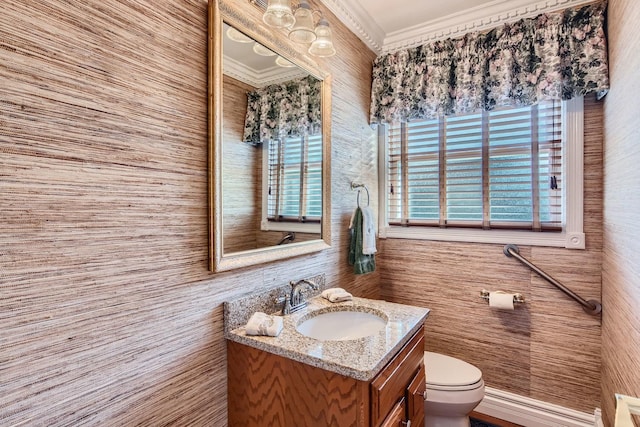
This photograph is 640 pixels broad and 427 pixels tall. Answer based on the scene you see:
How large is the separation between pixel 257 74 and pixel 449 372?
177 cm

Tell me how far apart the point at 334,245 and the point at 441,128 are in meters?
1.10

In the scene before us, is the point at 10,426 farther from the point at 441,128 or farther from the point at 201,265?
the point at 441,128

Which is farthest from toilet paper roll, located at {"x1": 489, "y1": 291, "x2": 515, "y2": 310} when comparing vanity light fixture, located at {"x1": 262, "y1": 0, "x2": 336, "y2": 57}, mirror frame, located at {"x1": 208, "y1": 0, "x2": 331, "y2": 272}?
vanity light fixture, located at {"x1": 262, "y1": 0, "x2": 336, "y2": 57}

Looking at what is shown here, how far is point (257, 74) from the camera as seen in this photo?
134 cm

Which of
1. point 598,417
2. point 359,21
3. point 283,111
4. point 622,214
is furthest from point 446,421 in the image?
point 359,21

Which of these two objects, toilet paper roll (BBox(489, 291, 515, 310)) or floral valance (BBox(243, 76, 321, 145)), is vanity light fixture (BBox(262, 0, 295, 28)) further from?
toilet paper roll (BBox(489, 291, 515, 310))

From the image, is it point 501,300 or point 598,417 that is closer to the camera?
point 598,417

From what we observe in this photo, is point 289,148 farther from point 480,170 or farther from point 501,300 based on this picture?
point 501,300

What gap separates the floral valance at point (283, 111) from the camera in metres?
1.33

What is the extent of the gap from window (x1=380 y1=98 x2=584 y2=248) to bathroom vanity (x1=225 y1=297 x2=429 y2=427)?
1.04 m

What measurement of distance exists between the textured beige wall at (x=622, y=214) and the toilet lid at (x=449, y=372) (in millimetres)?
588

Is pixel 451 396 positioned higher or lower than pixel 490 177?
lower

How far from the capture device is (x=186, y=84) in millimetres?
1047

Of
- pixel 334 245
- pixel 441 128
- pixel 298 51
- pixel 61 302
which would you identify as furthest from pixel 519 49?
pixel 61 302
